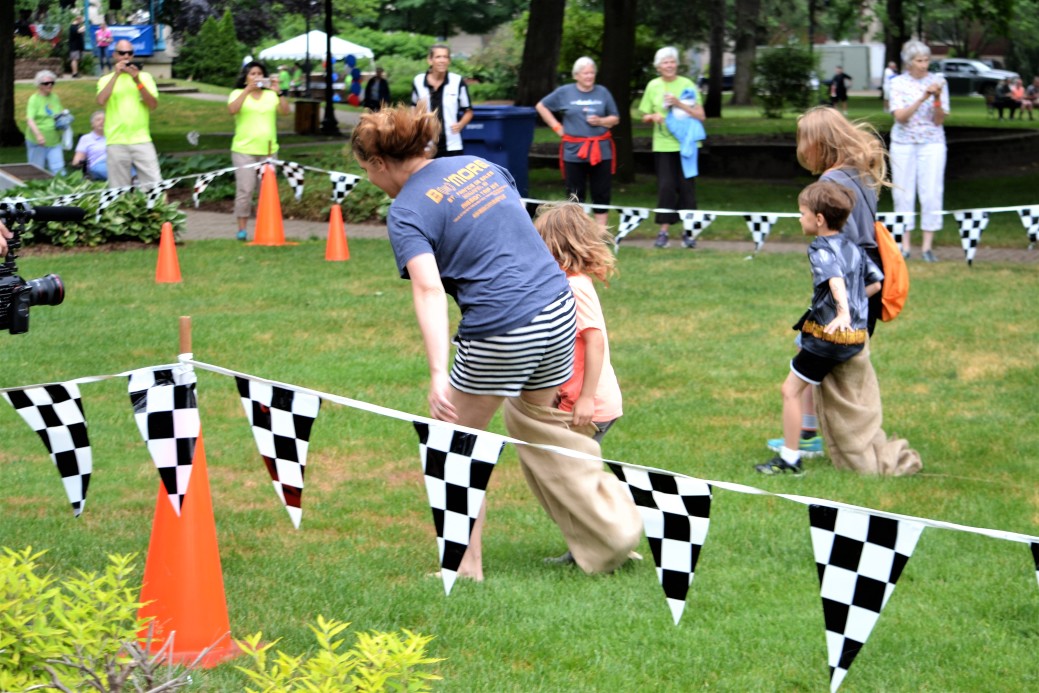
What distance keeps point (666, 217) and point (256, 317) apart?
20.8 feet

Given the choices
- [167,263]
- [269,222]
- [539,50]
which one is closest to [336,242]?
[269,222]

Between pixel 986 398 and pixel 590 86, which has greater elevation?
pixel 590 86

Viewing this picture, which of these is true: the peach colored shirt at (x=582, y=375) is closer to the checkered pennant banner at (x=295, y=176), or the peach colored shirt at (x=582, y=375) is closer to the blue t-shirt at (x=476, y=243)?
the blue t-shirt at (x=476, y=243)

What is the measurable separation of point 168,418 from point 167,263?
8.41 metres

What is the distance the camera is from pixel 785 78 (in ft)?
141

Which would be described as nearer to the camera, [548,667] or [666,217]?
[548,667]

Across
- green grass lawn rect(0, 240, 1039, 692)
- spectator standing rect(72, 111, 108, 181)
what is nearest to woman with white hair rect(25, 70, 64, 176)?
spectator standing rect(72, 111, 108, 181)

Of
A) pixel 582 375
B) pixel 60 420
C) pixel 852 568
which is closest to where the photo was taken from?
pixel 852 568

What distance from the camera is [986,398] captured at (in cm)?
821

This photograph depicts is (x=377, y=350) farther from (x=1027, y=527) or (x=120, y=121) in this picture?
(x=120, y=121)

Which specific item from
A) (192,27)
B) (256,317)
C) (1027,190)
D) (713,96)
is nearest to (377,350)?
(256,317)

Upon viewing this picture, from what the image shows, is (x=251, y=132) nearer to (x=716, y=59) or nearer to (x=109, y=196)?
(x=109, y=196)

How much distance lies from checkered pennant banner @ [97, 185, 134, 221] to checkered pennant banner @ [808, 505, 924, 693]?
12.2m

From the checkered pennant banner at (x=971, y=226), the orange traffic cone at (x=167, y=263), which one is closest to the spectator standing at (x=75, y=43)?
the orange traffic cone at (x=167, y=263)
